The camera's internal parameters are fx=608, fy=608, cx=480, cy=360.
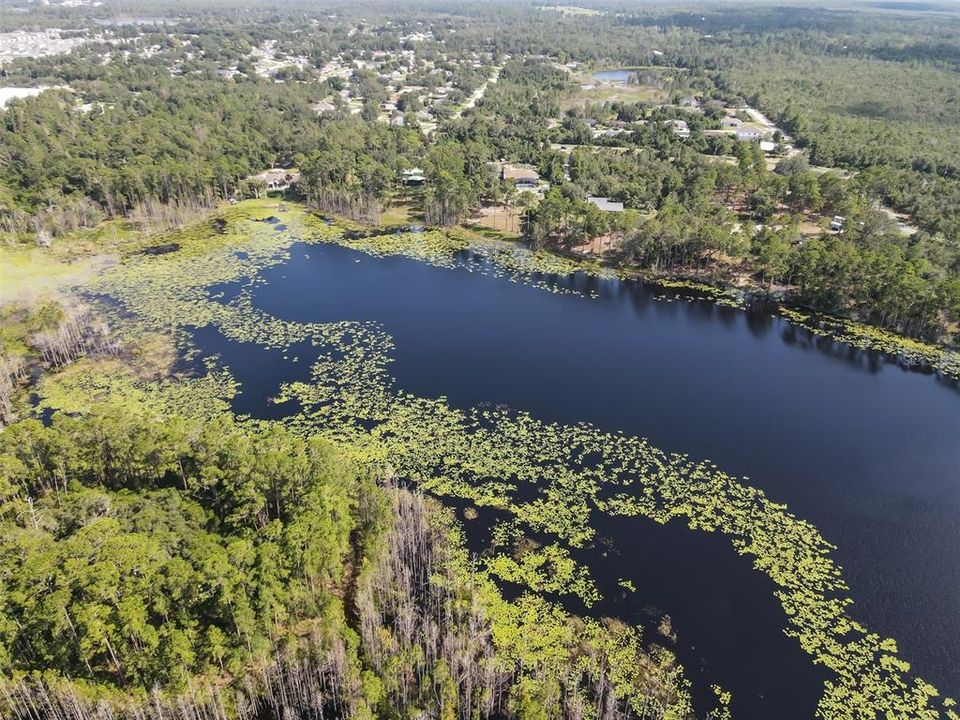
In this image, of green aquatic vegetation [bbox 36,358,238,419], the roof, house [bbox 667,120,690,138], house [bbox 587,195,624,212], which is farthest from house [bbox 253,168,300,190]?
house [bbox 667,120,690,138]

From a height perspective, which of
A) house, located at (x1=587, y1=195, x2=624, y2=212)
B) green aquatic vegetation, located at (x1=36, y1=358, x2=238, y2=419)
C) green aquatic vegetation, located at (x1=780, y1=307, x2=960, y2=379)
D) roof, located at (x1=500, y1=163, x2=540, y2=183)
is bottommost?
green aquatic vegetation, located at (x1=36, y1=358, x2=238, y2=419)

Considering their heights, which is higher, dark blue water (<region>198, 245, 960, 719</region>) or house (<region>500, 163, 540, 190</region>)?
house (<region>500, 163, 540, 190</region>)

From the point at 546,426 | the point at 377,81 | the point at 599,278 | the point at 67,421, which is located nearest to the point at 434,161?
the point at 599,278

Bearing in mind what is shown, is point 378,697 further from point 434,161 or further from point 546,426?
point 434,161

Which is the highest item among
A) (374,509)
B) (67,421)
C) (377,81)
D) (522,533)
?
(377,81)

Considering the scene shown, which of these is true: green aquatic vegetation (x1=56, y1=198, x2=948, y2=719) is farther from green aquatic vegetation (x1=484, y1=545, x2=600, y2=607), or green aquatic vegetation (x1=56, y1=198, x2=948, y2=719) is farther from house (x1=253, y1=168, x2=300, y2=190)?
house (x1=253, y1=168, x2=300, y2=190)

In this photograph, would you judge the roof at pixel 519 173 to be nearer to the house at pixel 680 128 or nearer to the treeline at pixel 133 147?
the treeline at pixel 133 147

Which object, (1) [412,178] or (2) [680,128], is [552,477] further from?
(2) [680,128]
